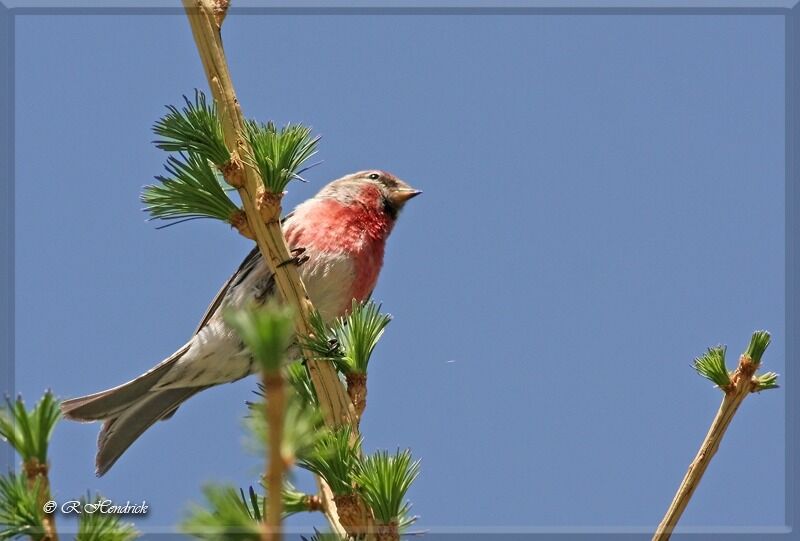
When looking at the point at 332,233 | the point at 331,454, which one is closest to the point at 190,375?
the point at 332,233

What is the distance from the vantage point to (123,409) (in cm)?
516

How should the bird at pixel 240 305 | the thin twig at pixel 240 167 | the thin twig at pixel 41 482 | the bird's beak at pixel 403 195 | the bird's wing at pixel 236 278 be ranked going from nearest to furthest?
1. the thin twig at pixel 41 482
2. the thin twig at pixel 240 167
3. the bird at pixel 240 305
4. the bird's wing at pixel 236 278
5. the bird's beak at pixel 403 195

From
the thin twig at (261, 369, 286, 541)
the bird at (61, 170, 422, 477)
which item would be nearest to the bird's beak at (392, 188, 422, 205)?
the bird at (61, 170, 422, 477)

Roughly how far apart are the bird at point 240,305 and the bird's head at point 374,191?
143 mm

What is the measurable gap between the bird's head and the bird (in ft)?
0.47

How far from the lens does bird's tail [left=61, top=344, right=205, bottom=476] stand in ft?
16.2

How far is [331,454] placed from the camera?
9.02 ft

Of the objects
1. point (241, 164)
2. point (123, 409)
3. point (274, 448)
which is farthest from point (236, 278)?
point (274, 448)

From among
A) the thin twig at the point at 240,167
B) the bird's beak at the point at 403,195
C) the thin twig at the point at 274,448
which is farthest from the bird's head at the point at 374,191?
the thin twig at the point at 274,448

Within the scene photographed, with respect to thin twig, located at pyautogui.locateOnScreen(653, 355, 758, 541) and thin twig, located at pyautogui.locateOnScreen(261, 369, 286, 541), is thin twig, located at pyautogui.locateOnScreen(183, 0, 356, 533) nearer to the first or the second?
thin twig, located at pyautogui.locateOnScreen(653, 355, 758, 541)

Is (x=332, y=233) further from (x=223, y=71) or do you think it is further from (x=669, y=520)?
(x=669, y=520)

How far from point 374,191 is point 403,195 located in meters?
0.20

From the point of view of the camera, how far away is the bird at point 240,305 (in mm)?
5094

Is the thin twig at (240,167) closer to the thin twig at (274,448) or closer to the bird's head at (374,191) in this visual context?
the thin twig at (274,448)
